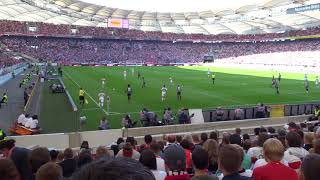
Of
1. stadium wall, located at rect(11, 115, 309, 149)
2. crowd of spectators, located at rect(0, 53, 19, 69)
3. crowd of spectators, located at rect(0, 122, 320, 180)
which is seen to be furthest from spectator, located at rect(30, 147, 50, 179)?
crowd of spectators, located at rect(0, 53, 19, 69)

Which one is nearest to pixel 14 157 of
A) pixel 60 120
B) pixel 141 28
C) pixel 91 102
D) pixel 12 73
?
pixel 60 120

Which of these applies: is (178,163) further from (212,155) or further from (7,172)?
(7,172)

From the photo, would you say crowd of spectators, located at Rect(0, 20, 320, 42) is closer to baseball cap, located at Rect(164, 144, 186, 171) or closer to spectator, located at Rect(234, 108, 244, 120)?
spectator, located at Rect(234, 108, 244, 120)

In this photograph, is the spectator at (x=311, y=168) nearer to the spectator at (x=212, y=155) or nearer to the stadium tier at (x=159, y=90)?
the stadium tier at (x=159, y=90)

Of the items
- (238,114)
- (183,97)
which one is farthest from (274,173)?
(183,97)

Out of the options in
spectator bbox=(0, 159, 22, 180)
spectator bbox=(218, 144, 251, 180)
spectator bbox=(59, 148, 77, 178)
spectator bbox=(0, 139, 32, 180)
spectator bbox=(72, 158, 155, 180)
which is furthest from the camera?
spectator bbox=(59, 148, 77, 178)

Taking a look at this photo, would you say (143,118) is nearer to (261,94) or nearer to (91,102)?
(91,102)

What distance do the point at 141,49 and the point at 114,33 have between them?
9.62 meters

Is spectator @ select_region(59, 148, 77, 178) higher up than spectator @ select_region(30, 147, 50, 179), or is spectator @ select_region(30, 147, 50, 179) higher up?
spectator @ select_region(30, 147, 50, 179)

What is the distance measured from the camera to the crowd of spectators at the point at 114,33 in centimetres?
9975

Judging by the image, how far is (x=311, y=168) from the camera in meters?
4.28

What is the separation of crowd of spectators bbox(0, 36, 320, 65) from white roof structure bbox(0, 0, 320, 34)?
5.20m

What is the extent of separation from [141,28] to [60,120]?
104 meters

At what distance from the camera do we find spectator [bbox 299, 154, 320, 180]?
425 centimetres
